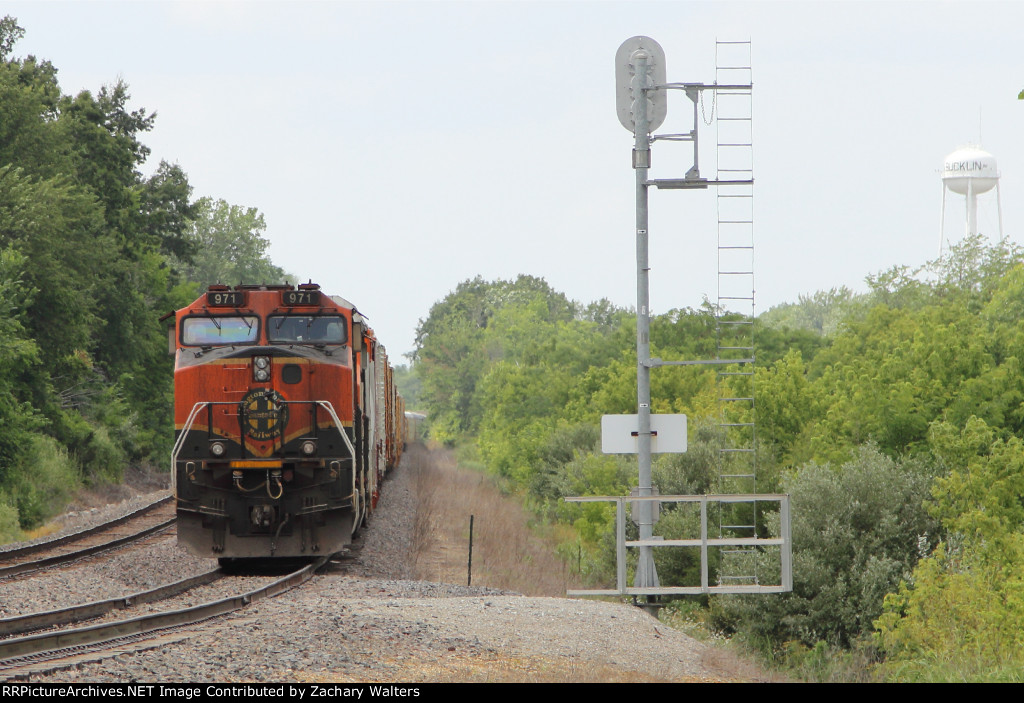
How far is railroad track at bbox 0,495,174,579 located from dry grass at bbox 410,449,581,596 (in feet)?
18.8

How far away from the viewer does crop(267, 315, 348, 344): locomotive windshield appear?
1594cm

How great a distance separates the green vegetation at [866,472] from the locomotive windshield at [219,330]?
412 inches

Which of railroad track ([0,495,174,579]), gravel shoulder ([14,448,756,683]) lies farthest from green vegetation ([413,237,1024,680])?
railroad track ([0,495,174,579])

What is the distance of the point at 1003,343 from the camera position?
121 ft

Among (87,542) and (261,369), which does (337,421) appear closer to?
(261,369)

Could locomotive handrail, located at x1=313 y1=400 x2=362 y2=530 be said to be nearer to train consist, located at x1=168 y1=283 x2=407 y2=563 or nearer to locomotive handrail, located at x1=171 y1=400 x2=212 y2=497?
train consist, located at x1=168 y1=283 x2=407 y2=563

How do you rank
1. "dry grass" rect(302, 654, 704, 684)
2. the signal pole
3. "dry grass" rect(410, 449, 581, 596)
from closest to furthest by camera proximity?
"dry grass" rect(302, 654, 704, 684) < the signal pole < "dry grass" rect(410, 449, 581, 596)

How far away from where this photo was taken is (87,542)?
65.9ft

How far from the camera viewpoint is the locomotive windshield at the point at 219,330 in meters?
15.9

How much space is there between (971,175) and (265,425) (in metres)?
81.2

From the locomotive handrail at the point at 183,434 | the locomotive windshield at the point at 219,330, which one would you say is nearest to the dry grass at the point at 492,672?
the locomotive handrail at the point at 183,434

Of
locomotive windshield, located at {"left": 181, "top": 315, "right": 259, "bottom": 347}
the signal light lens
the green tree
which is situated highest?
the green tree

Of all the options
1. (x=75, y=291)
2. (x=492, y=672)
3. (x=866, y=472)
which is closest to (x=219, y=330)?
(x=492, y=672)
